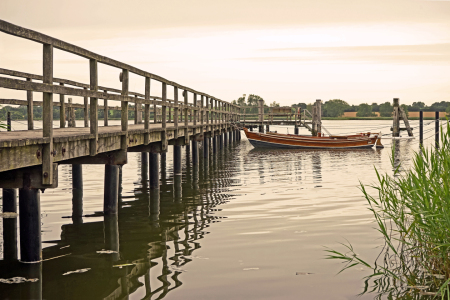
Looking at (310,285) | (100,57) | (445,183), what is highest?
(100,57)

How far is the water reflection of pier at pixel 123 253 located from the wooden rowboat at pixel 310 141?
69.2ft

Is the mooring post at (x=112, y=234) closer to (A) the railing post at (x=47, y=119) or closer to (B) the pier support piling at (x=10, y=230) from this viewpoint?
(B) the pier support piling at (x=10, y=230)

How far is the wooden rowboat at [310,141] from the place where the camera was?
109ft

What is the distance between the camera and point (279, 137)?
1332 inches

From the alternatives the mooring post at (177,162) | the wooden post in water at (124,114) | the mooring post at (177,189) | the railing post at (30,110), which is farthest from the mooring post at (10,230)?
the mooring post at (177,162)

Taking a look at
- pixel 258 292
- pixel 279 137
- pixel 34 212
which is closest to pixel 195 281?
pixel 258 292

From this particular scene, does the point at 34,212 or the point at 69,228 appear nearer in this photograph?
the point at 34,212

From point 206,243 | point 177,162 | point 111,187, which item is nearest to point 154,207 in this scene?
point 111,187

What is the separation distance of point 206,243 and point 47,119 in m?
3.19

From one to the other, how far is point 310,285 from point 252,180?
1064 centimetres

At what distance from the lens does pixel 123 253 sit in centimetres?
784

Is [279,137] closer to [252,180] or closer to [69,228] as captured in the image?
[252,180]

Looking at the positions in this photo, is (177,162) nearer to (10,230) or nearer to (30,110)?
(30,110)

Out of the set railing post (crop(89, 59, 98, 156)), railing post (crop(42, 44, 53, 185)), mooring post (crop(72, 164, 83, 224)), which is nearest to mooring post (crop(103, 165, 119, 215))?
mooring post (crop(72, 164, 83, 224))
